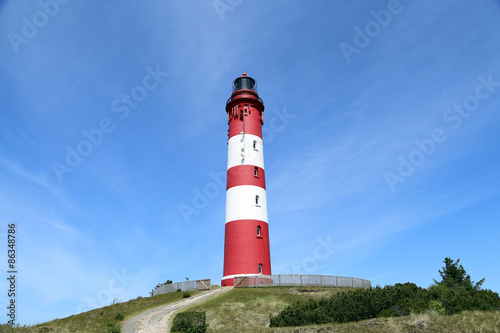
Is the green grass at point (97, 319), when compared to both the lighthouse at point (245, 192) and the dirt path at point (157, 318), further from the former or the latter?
the lighthouse at point (245, 192)

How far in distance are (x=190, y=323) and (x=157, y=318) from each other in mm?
4112

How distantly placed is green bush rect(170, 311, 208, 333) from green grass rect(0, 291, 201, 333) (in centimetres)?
425

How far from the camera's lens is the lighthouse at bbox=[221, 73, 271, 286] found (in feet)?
115

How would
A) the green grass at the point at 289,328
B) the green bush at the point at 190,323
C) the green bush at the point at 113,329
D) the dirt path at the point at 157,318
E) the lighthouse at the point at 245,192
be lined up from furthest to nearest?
the lighthouse at the point at 245,192 < the dirt path at the point at 157,318 < the green bush at the point at 113,329 < the green bush at the point at 190,323 < the green grass at the point at 289,328

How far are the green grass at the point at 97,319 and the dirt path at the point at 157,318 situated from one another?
90 centimetres

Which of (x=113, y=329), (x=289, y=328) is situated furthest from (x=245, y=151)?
(x=289, y=328)

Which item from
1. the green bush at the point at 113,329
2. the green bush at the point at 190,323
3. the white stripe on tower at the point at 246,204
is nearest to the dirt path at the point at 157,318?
the green bush at the point at 113,329

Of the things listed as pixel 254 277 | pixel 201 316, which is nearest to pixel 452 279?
pixel 254 277

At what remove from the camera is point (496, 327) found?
618 inches

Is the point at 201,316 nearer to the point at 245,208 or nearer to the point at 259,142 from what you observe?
the point at 245,208

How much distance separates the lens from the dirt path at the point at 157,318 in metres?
22.3

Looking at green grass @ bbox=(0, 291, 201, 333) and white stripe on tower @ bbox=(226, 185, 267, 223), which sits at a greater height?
white stripe on tower @ bbox=(226, 185, 267, 223)

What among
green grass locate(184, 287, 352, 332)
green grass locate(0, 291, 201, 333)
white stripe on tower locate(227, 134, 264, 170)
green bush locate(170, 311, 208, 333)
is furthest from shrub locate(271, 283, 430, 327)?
white stripe on tower locate(227, 134, 264, 170)

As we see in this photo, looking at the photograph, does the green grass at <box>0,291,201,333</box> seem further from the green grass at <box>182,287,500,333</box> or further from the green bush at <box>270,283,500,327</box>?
the green bush at <box>270,283,500,327</box>
